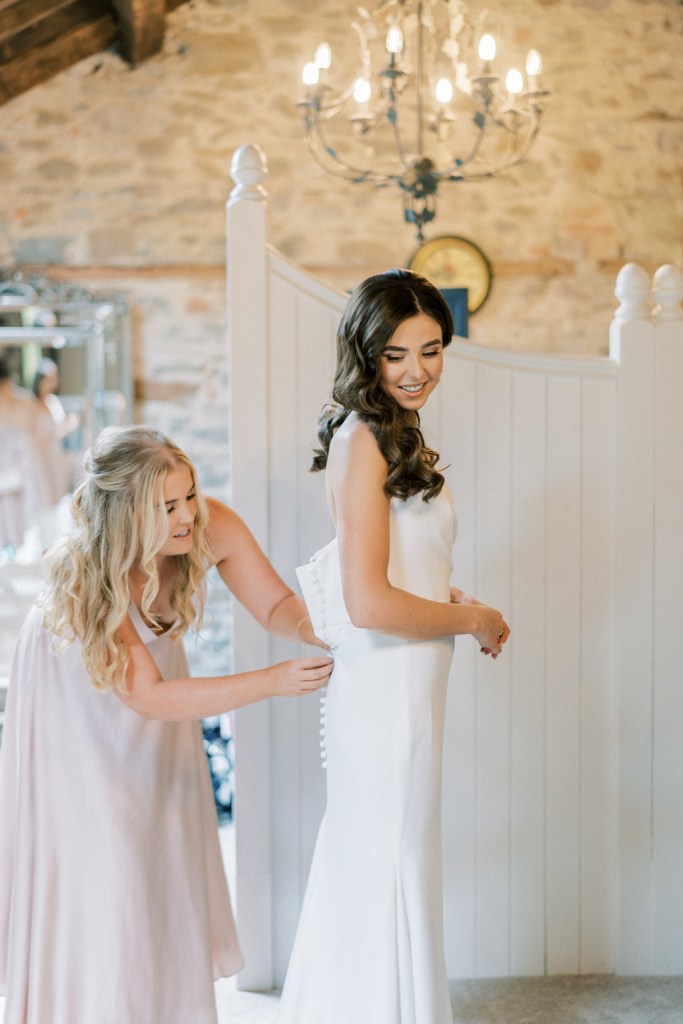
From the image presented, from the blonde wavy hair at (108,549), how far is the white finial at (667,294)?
4.33 feet

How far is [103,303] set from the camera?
5.16 meters

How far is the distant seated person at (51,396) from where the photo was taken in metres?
5.03

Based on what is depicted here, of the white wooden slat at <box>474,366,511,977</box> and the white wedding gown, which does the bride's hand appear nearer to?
the white wedding gown

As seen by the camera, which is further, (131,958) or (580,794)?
(580,794)

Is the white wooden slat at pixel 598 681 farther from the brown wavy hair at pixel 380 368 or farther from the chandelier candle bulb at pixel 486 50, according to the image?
the chandelier candle bulb at pixel 486 50

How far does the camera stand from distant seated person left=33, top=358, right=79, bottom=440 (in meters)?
5.03

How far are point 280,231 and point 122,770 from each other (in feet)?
12.4

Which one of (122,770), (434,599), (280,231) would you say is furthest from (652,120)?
(122,770)

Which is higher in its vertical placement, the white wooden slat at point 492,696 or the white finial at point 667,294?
the white finial at point 667,294

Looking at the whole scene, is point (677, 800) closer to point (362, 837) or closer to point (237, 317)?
point (362, 837)

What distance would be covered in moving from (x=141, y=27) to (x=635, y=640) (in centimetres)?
363

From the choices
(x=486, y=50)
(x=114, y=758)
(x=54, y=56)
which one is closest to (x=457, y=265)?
(x=486, y=50)

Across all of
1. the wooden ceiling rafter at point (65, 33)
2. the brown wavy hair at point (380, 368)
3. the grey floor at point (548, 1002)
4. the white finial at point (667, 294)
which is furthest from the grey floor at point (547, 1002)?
the wooden ceiling rafter at point (65, 33)

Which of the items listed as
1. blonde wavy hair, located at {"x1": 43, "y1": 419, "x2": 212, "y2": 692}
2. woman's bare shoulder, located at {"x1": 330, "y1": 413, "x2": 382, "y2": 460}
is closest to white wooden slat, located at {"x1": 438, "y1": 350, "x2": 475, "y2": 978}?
woman's bare shoulder, located at {"x1": 330, "y1": 413, "x2": 382, "y2": 460}
